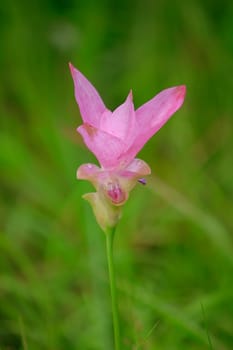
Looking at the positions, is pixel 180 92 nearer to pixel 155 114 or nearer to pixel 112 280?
pixel 155 114

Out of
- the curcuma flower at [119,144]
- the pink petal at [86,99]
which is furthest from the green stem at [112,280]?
the pink petal at [86,99]

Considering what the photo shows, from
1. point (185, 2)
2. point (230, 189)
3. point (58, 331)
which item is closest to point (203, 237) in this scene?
point (230, 189)

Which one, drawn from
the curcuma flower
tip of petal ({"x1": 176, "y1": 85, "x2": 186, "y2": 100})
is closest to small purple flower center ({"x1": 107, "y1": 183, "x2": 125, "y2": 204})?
the curcuma flower

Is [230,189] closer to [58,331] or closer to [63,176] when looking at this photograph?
[63,176]

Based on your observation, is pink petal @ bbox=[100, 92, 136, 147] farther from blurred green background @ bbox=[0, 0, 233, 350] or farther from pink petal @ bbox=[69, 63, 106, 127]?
blurred green background @ bbox=[0, 0, 233, 350]

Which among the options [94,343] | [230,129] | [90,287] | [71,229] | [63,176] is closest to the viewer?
[94,343]

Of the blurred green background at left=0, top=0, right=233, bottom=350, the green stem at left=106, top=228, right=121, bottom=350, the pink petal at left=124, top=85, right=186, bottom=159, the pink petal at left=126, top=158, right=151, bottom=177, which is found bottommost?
the blurred green background at left=0, top=0, right=233, bottom=350

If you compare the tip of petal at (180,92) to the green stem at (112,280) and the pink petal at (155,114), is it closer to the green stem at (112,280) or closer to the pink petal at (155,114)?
the pink petal at (155,114)
